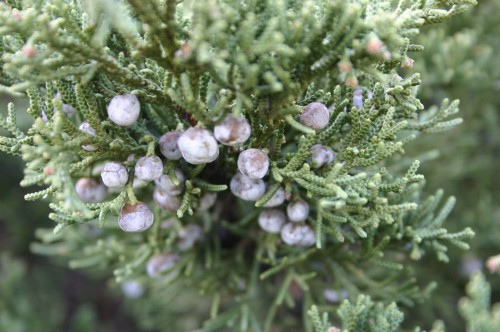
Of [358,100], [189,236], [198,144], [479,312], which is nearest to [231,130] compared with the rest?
[198,144]

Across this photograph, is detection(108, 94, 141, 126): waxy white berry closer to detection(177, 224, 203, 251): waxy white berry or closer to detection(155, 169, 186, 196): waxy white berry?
detection(155, 169, 186, 196): waxy white berry

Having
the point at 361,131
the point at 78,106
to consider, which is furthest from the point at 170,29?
the point at 361,131

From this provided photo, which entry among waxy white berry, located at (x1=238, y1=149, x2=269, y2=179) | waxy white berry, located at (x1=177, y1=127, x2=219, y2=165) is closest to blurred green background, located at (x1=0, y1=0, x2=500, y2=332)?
waxy white berry, located at (x1=238, y1=149, x2=269, y2=179)

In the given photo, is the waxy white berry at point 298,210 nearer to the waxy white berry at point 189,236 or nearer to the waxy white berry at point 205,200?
the waxy white berry at point 205,200

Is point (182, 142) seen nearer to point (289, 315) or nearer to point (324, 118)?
point (324, 118)

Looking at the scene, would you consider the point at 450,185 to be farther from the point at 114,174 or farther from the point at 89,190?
the point at 114,174
